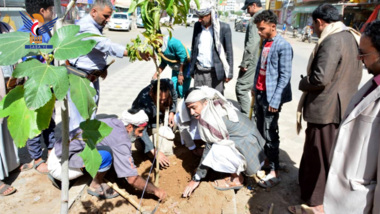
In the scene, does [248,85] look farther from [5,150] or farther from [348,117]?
[5,150]

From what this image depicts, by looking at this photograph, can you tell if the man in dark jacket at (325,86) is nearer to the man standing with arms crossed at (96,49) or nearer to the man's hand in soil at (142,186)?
the man's hand in soil at (142,186)

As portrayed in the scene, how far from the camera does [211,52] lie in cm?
388

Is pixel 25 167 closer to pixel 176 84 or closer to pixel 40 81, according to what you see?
pixel 176 84

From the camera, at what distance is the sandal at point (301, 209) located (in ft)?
8.54

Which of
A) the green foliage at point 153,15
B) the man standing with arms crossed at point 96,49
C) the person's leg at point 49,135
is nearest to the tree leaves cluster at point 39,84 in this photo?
the green foliage at point 153,15

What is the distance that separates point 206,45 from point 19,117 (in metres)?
3.13

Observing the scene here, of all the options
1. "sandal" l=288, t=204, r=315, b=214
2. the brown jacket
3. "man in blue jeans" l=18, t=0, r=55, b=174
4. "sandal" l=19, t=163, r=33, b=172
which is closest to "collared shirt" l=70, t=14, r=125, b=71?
"man in blue jeans" l=18, t=0, r=55, b=174

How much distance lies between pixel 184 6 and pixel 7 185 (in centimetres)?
255

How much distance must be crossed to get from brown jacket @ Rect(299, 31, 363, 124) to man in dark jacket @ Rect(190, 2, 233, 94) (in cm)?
152

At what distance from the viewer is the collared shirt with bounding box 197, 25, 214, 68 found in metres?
3.88

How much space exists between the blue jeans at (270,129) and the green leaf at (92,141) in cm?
212

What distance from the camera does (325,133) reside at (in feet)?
8.24

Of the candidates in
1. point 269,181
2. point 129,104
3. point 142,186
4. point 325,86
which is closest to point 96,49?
point 142,186

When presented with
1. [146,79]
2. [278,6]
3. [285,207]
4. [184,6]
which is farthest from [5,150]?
[278,6]
